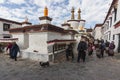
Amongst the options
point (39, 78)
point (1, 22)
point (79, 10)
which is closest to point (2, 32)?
point (1, 22)

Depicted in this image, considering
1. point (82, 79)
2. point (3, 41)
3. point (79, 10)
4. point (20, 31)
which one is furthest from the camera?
point (79, 10)

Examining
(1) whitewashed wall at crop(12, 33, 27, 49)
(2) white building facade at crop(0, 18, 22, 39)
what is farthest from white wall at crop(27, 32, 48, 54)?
(2) white building facade at crop(0, 18, 22, 39)

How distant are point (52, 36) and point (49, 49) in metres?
1.12

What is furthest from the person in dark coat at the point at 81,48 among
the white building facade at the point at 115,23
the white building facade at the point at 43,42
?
the white building facade at the point at 115,23

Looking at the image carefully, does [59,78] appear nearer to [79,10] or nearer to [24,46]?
[24,46]

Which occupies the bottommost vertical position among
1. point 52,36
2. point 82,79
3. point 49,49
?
point 82,79

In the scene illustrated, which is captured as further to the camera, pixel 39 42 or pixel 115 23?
pixel 115 23

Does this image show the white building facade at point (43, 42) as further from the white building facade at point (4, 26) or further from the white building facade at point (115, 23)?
the white building facade at point (4, 26)

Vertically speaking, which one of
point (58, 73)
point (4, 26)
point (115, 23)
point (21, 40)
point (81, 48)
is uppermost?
point (4, 26)

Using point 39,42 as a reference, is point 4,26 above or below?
above

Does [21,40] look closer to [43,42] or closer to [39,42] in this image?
[39,42]

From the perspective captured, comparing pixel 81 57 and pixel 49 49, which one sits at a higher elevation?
pixel 49 49

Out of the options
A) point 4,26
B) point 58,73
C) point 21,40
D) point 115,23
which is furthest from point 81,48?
point 4,26

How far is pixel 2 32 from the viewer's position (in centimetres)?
2244
